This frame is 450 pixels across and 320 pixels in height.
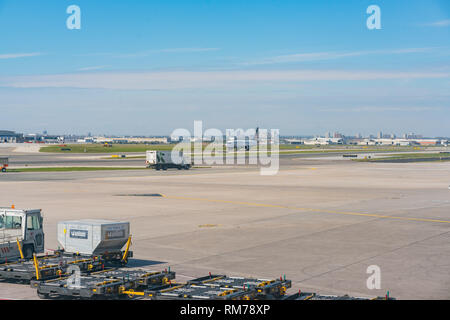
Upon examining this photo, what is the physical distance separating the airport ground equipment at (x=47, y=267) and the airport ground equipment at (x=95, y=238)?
596 millimetres

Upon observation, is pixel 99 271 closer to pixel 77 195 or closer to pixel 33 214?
pixel 33 214

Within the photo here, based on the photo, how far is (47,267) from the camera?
69.4 ft

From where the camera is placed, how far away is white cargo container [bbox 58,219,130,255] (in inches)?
941

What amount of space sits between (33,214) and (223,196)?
32022 millimetres

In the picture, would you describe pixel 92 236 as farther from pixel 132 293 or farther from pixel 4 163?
pixel 4 163

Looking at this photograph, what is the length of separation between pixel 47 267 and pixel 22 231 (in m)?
4.83

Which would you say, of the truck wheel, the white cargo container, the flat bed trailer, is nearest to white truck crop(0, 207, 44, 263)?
the truck wheel

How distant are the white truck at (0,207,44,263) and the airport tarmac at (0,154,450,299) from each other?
394 centimetres

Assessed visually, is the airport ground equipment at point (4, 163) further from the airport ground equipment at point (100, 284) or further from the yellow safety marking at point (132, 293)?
the yellow safety marking at point (132, 293)

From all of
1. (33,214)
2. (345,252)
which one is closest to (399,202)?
(345,252)

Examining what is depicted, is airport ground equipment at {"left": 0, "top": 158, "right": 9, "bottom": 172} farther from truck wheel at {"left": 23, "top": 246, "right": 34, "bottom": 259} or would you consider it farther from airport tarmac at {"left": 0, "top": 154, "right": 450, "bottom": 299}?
truck wheel at {"left": 23, "top": 246, "right": 34, "bottom": 259}

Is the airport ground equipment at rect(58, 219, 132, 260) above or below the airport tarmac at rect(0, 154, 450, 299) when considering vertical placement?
above

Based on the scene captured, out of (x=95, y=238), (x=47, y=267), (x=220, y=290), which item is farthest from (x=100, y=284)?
(x=95, y=238)

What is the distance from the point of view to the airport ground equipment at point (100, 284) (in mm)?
18094
